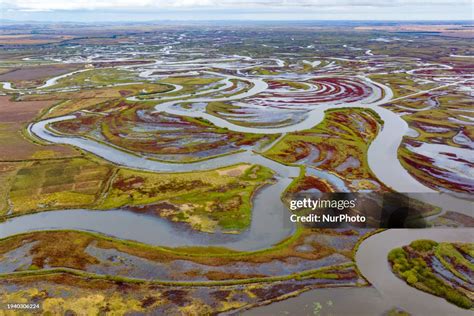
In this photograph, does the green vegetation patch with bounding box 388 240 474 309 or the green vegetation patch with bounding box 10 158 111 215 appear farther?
the green vegetation patch with bounding box 10 158 111 215

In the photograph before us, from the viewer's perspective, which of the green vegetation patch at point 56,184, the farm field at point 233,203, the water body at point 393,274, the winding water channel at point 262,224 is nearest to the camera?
the water body at point 393,274

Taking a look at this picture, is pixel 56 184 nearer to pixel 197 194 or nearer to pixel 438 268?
pixel 197 194

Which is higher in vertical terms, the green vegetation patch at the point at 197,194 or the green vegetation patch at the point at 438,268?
the green vegetation patch at the point at 197,194

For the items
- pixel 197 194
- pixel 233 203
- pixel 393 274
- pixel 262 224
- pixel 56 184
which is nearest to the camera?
pixel 393 274

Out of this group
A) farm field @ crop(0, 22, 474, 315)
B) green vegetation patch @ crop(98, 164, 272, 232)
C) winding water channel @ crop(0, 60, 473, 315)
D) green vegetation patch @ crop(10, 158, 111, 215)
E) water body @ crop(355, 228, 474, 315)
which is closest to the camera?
water body @ crop(355, 228, 474, 315)

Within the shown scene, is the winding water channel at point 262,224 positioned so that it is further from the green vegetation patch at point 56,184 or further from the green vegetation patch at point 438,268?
the green vegetation patch at point 56,184

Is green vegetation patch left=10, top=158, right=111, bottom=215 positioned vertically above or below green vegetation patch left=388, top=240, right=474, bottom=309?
above

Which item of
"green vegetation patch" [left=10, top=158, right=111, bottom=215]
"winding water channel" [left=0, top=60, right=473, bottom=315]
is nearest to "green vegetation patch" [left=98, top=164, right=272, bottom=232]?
"winding water channel" [left=0, top=60, right=473, bottom=315]

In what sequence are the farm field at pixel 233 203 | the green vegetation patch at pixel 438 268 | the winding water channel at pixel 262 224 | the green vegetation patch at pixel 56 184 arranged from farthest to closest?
the green vegetation patch at pixel 56 184, the winding water channel at pixel 262 224, the farm field at pixel 233 203, the green vegetation patch at pixel 438 268

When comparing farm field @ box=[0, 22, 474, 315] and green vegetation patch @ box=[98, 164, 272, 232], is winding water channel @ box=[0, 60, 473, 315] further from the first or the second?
green vegetation patch @ box=[98, 164, 272, 232]

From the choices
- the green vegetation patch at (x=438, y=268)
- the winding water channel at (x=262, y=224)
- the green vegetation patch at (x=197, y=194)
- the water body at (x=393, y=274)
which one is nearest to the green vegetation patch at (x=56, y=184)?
the winding water channel at (x=262, y=224)

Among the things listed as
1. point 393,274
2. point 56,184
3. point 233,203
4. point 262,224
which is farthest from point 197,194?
point 393,274

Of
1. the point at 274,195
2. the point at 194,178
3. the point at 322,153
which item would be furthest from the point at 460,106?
the point at 194,178
